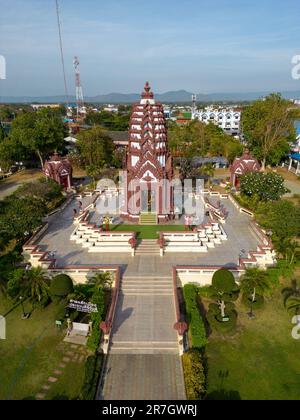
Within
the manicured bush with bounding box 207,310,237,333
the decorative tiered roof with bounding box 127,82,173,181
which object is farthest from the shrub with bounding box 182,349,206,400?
the decorative tiered roof with bounding box 127,82,173,181

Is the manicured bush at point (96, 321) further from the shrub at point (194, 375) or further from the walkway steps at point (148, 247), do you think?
the walkway steps at point (148, 247)

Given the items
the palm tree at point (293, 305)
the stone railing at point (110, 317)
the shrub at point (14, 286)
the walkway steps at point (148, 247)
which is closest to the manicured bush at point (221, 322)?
the palm tree at point (293, 305)

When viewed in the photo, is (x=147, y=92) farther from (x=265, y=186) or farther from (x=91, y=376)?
(x=91, y=376)

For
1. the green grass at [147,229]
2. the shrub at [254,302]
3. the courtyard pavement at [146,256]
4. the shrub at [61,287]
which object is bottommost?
the shrub at [254,302]

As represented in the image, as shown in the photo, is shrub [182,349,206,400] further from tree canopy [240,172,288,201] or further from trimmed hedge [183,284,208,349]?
tree canopy [240,172,288,201]

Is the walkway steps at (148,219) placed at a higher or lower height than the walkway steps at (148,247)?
higher

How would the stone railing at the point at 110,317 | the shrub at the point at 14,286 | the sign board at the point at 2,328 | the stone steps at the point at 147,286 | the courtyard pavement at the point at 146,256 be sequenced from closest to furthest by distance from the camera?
the stone railing at the point at 110,317
the sign board at the point at 2,328
the shrub at the point at 14,286
the stone steps at the point at 147,286
the courtyard pavement at the point at 146,256
